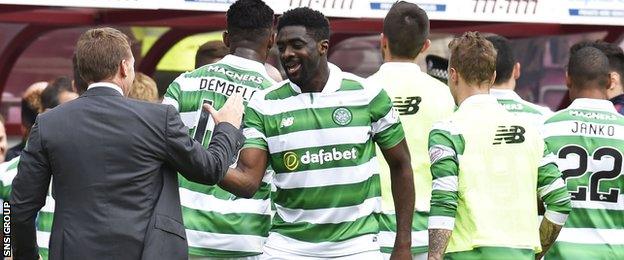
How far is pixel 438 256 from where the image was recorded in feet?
21.8

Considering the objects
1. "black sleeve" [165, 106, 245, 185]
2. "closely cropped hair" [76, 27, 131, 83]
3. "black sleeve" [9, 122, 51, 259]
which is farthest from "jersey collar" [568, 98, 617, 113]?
"black sleeve" [9, 122, 51, 259]

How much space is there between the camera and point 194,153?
5.90 meters

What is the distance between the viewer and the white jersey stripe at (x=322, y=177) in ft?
21.0

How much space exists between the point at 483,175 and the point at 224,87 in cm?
122

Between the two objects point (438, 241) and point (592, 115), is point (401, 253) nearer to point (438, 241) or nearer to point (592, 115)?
point (438, 241)

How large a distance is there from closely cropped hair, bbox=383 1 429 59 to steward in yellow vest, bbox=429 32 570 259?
1.79ft

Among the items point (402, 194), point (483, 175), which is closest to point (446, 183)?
point (483, 175)

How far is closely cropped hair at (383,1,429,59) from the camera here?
24.7ft

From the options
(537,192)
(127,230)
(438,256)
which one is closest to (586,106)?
(537,192)

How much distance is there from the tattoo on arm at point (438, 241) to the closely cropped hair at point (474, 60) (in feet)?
2.32

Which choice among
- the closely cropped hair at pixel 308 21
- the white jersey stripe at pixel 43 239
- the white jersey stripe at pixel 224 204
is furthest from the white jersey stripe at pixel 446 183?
the white jersey stripe at pixel 43 239

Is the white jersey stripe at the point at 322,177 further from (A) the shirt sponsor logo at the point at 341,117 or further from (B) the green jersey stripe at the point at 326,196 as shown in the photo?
(A) the shirt sponsor logo at the point at 341,117

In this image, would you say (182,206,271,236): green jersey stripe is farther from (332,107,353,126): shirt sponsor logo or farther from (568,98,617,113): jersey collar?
(568,98,617,113): jersey collar

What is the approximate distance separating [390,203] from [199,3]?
1679 millimetres
